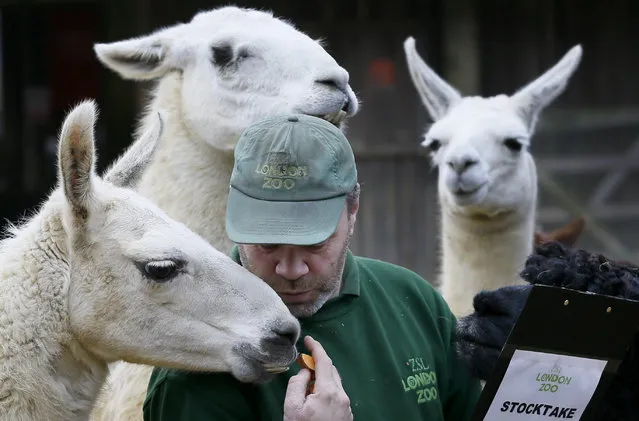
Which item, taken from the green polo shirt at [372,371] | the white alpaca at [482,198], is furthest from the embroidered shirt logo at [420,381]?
the white alpaca at [482,198]

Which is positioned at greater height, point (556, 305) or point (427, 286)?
point (556, 305)

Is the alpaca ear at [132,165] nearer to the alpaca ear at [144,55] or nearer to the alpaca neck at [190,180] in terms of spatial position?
the alpaca neck at [190,180]

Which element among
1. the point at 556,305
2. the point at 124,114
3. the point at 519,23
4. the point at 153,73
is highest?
the point at 556,305

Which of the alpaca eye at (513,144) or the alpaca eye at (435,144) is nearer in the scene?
the alpaca eye at (513,144)

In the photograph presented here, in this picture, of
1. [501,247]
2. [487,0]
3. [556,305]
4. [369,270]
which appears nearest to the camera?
[556,305]

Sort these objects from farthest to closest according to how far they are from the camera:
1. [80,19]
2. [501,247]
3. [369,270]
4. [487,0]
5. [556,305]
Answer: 1. [80,19]
2. [487,0]
3. [501,247]
4. [369,270]
5. [556,305]

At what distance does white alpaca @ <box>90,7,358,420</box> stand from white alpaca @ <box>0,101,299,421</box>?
1.30 meters

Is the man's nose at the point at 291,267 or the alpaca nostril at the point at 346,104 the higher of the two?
the man's nose at the point at 291,267

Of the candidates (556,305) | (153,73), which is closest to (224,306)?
(556,305)

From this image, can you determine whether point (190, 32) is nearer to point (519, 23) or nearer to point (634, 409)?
point (634, 409)

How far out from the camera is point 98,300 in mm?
3006

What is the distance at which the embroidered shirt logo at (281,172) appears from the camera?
2.79m

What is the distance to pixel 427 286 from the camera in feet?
10.6

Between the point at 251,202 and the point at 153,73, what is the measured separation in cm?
214
